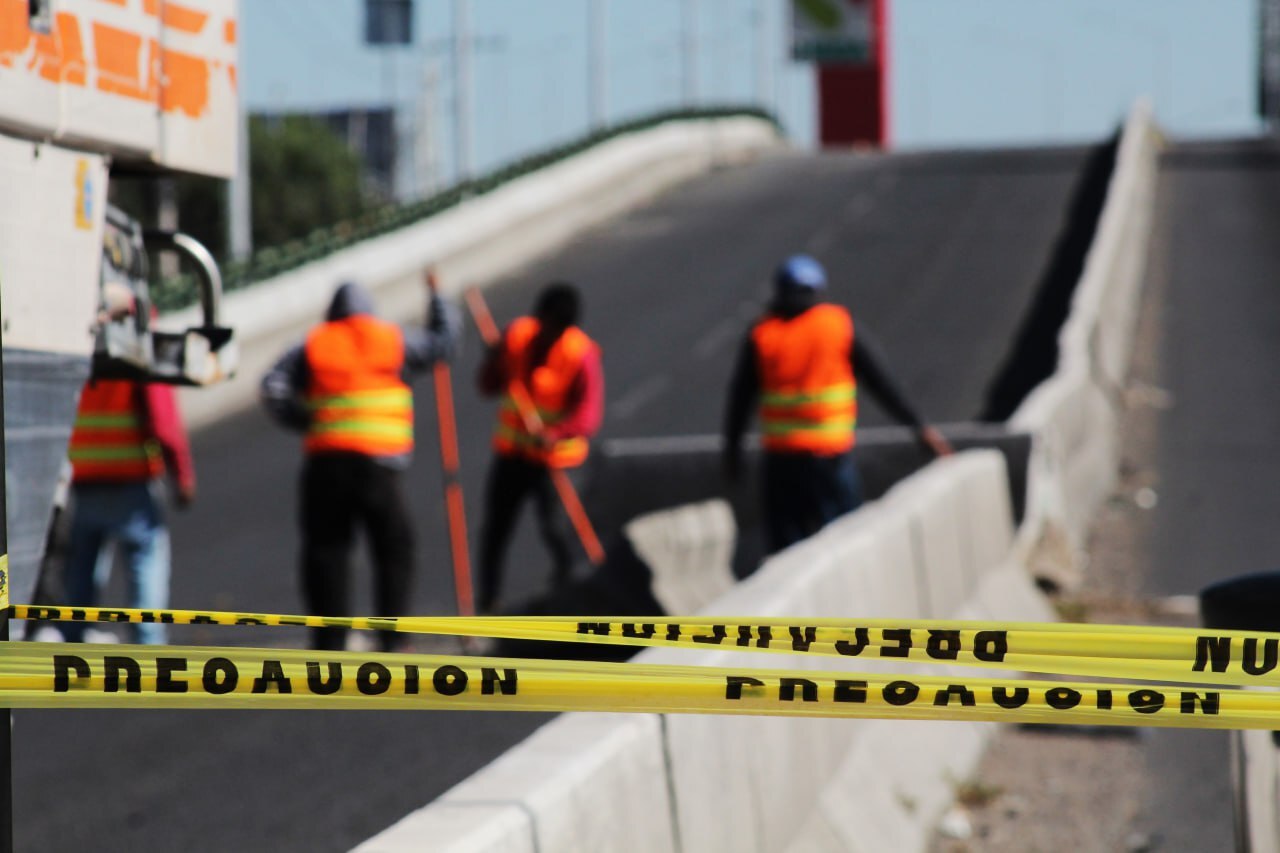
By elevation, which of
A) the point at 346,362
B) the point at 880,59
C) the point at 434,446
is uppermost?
the point at 880,59

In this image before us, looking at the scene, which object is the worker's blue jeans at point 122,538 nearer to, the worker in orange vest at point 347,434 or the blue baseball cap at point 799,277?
the worker in orange vest at point 347,434

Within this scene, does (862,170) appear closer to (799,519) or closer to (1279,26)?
(799,519)

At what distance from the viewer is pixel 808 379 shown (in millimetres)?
9273

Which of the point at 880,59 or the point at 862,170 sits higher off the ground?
the point at 880,59

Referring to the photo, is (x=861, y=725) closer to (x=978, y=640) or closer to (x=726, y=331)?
(x=978, y=640)

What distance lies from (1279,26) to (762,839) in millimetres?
89909

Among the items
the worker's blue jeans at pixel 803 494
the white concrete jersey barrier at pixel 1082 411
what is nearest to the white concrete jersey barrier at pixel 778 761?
the worker's blue jeans at pixel 803 494

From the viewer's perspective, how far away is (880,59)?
81.1 meters

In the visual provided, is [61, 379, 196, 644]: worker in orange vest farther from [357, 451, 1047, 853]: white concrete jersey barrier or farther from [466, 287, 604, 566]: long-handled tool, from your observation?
[357, 451, 1047, 853]: white concrete jersey barrier

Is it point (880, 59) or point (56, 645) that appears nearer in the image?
point (56, 645)

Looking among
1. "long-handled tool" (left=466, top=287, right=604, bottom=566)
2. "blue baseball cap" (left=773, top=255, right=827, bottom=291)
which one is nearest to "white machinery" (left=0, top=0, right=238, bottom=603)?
"blue baseball cap" (left=773, top=255, right=827, bottom=291)

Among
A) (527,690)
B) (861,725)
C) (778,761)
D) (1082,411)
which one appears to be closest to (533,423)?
(861,725)

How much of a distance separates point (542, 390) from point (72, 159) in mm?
6883

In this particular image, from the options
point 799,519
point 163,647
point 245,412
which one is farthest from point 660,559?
point 245,412
